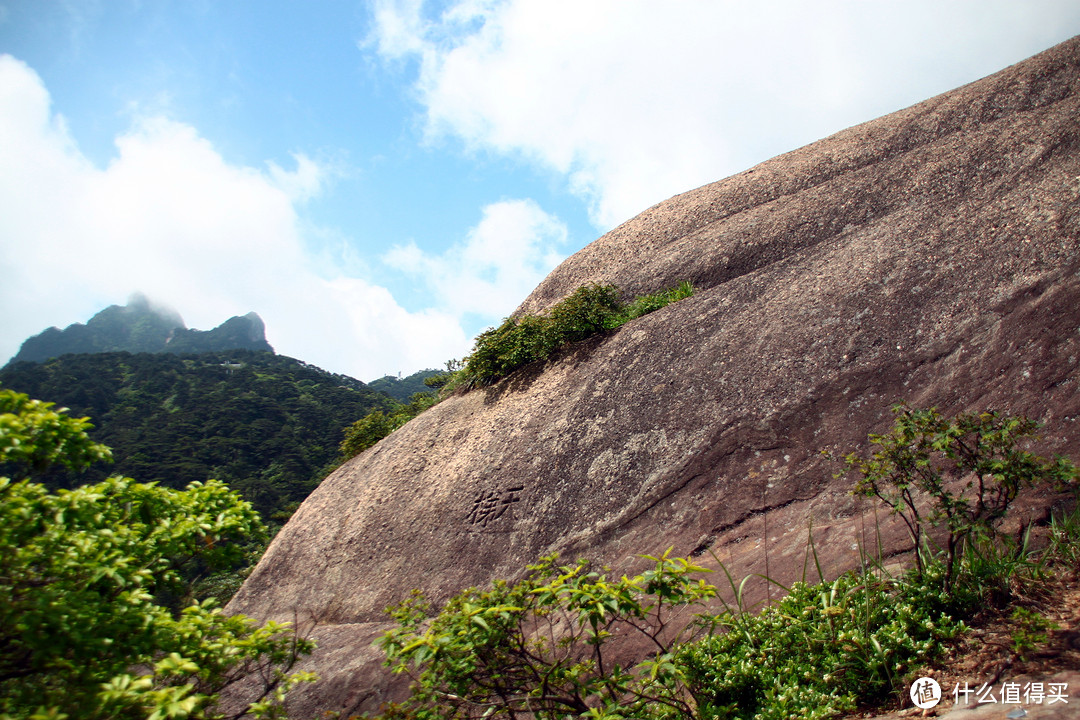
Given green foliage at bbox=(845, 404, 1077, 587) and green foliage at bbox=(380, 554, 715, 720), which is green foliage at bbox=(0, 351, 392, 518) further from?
green foliage at bbox=(845, 404, 1077, 587)

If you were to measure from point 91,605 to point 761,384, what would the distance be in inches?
254

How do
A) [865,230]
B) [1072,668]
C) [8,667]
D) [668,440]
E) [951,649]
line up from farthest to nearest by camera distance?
1. [865,230]
2. [668,440]
3. [951,649]
4. [1072,668]
5. [8,667]

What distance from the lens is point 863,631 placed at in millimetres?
3604

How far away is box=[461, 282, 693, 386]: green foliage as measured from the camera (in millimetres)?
9758

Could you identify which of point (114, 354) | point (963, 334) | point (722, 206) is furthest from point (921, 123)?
→ point (114, 354)

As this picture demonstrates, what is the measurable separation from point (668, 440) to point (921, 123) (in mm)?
7573

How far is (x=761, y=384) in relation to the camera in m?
6.88

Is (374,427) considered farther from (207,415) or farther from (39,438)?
(207,415)

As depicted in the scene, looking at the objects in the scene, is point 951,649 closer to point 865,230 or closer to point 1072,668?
point 1072,668
